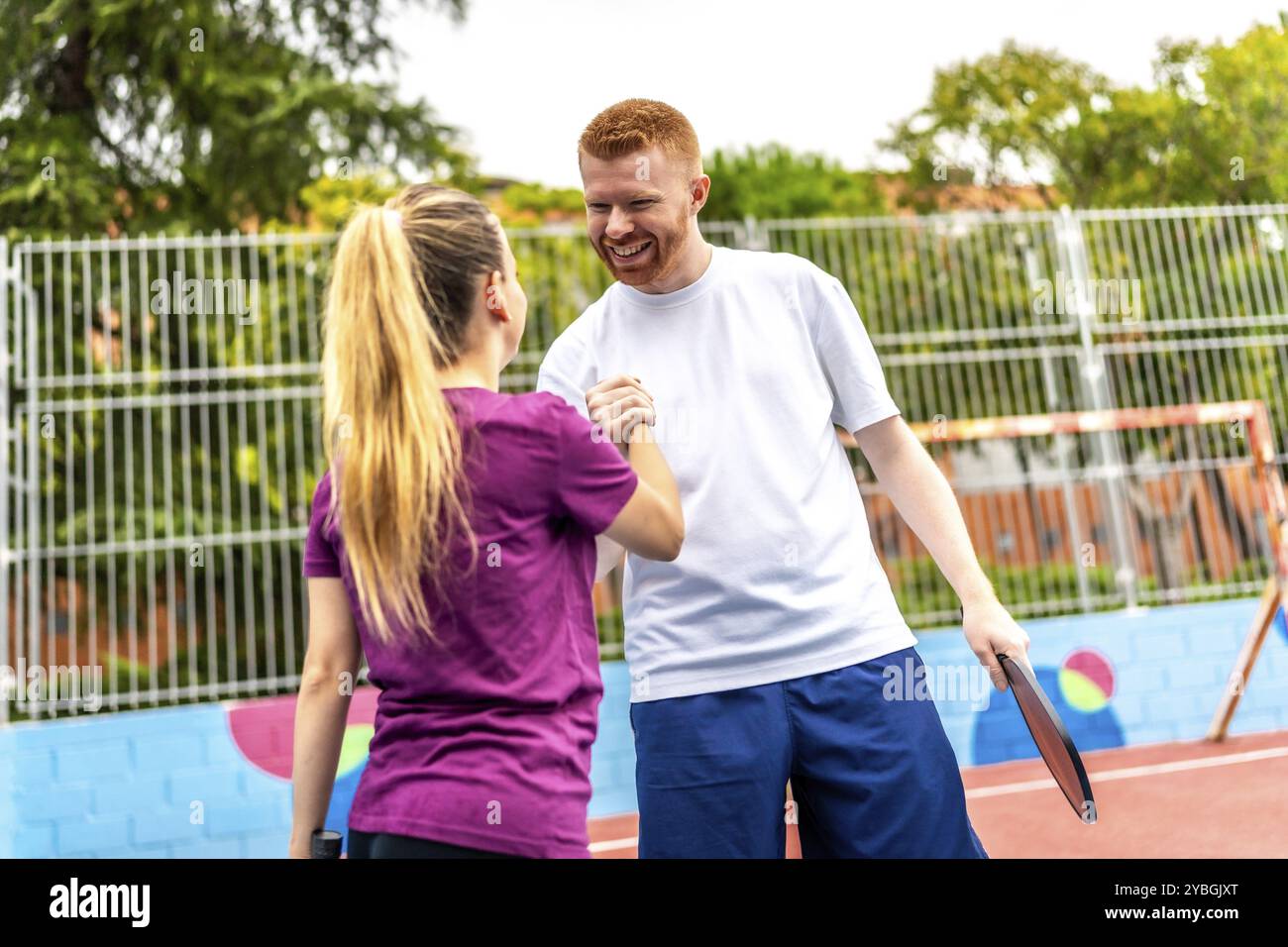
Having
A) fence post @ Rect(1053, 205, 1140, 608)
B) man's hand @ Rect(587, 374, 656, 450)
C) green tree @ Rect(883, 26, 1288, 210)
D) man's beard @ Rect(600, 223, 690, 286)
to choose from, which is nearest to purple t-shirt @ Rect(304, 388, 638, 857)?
man's hand @ Rect(587, 374, 656, 450)

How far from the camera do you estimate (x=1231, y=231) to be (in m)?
7.76

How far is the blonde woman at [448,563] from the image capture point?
1.39 metres

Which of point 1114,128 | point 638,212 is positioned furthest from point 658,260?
point 1114,128

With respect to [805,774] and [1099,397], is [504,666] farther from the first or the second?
[1099,397]

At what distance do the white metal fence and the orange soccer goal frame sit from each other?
0.71 feet

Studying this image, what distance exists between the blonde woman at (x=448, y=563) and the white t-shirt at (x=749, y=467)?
1.18 feet

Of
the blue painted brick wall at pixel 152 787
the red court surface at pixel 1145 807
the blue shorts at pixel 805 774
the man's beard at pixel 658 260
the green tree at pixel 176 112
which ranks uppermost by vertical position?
the green tree at pixel 176 112

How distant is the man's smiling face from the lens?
1.98 metres

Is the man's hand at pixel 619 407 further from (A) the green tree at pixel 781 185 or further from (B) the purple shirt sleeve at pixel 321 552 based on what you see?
(A) the green tree at pixel 781 185

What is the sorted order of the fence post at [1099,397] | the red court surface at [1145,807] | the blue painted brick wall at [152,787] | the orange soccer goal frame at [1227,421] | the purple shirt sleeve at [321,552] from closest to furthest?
1. the purple shirt sleeve at [321,552]
2. the red court surface at [1145,807]
3. the blue painted brick wall at [152,787]
4. the orange soccer goal frame at [1227,421]
5. the fence post at [1099,397]

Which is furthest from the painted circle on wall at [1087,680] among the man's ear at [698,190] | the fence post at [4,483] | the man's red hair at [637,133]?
the fence post at [4,483]

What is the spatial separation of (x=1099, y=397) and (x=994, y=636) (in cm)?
588
